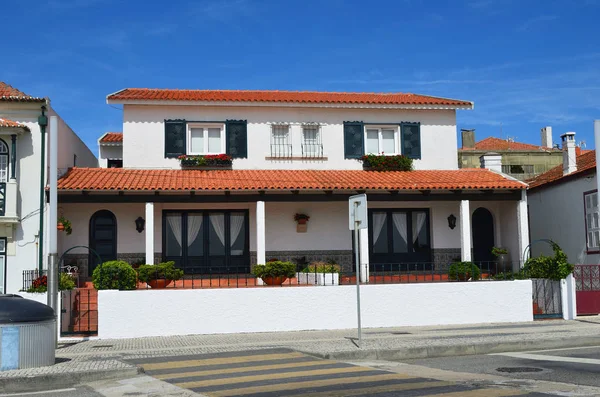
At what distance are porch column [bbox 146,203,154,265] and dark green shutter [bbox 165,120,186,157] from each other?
3.31 meters

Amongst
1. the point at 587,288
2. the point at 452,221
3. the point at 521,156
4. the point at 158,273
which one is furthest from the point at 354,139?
the point at 521,156

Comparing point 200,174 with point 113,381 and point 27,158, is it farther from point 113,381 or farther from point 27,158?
point 113,381

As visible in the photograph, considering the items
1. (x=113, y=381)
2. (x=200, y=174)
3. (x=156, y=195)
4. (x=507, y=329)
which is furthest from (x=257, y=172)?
(x=113, y=381)

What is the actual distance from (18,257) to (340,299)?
10087mm

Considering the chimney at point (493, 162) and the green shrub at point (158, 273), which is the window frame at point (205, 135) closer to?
the green shrub at point (158, 273)

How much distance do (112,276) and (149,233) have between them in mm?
4006

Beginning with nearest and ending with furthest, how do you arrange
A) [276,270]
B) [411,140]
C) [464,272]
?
[276,270] < [464,272] < [411,140]

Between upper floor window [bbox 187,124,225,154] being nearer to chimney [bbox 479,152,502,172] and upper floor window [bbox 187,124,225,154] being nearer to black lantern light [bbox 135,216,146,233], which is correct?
black lantern light [bbox 135,216,146,233]

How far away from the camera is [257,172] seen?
79.5 feet

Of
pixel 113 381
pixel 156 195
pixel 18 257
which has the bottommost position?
pixel 113 381

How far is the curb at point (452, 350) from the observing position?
13.6 metres

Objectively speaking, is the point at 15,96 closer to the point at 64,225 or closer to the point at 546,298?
the point at 64,225

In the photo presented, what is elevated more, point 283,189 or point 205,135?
point 205,135

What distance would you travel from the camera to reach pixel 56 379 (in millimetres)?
11195
